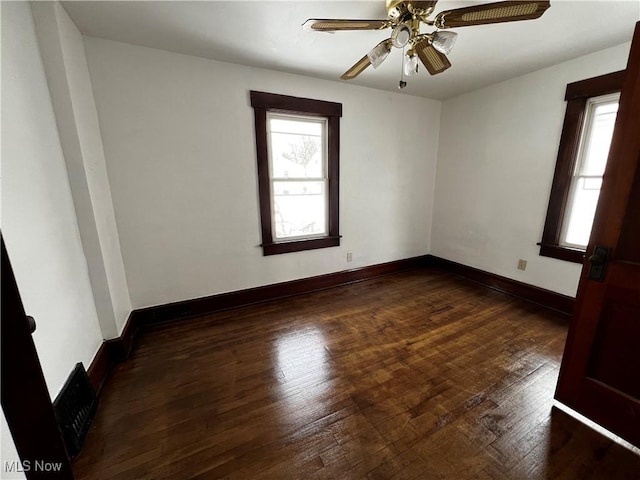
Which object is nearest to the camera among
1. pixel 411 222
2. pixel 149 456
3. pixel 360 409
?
pixel 149 456

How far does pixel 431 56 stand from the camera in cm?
167

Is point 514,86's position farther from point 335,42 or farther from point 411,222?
point 335,42

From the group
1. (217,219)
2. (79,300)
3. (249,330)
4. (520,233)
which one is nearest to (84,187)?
(79,300)

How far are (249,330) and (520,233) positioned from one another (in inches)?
122

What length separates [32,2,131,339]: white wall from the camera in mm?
1474

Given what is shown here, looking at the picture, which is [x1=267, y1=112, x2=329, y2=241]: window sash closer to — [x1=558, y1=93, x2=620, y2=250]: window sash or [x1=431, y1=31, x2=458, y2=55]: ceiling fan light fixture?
[x1=431, y1=31, x2=458, y2=55]: ceiling fan light fixture

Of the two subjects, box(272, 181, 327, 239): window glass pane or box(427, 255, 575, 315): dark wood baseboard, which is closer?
box(427, 255, 575, 315): dark wood baseboard

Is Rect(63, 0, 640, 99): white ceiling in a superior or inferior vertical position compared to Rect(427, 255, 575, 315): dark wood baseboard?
superior

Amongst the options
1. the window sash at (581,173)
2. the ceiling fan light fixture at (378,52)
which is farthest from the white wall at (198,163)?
the window sash at (581,173)

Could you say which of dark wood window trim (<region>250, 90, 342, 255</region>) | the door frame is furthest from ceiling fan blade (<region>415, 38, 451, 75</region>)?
the door frame

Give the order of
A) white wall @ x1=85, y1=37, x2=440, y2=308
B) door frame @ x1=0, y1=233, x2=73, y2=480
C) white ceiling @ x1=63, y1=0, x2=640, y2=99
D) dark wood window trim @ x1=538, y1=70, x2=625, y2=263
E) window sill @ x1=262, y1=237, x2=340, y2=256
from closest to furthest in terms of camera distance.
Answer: door frame @ x1=0, y1=233, x2=73, y2=480 < white ceiling @ x1=63, y1=0, x2=640, y2=99 < white wall @ x1=85, y1=37, x2=440, y2=308 < dark wood window trim @ x1=538, y1=70, x2=625, y2=263 < window sill @ x1=262, y1=237, x2=340, y2=256

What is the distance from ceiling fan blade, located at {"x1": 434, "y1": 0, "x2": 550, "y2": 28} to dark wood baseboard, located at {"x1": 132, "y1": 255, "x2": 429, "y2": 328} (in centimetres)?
256

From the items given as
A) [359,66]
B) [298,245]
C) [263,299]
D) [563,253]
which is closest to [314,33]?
[359,66]

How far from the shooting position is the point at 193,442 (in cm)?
134
